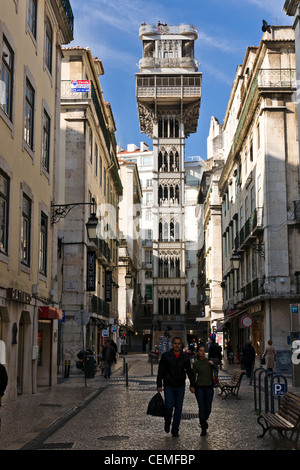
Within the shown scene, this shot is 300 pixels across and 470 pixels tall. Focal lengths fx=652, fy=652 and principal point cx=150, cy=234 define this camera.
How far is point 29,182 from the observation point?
1898 cm

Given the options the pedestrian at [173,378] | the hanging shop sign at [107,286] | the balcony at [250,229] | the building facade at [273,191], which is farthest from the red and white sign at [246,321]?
the hanging shop sign at [107,286]

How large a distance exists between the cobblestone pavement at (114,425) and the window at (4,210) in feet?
12.9

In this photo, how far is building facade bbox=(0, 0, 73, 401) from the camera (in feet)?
53.6

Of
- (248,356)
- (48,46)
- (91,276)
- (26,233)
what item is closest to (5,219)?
(26,233)

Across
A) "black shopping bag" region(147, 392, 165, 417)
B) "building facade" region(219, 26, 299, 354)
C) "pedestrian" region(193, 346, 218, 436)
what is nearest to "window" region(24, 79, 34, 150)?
"pedestrian" region(193, 346, 218, 436)

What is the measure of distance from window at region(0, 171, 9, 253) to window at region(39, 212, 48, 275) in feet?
15.6

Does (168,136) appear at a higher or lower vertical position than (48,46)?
higher

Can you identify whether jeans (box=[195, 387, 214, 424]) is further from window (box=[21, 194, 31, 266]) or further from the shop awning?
the shop awning

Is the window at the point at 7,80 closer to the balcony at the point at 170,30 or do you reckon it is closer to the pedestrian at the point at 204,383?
the pedestrian at the point at 204,383

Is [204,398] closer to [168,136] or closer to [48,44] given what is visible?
[48,44]

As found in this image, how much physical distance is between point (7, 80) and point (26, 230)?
4475mm

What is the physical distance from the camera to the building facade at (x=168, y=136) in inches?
3349

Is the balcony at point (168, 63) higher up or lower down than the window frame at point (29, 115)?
higher up
